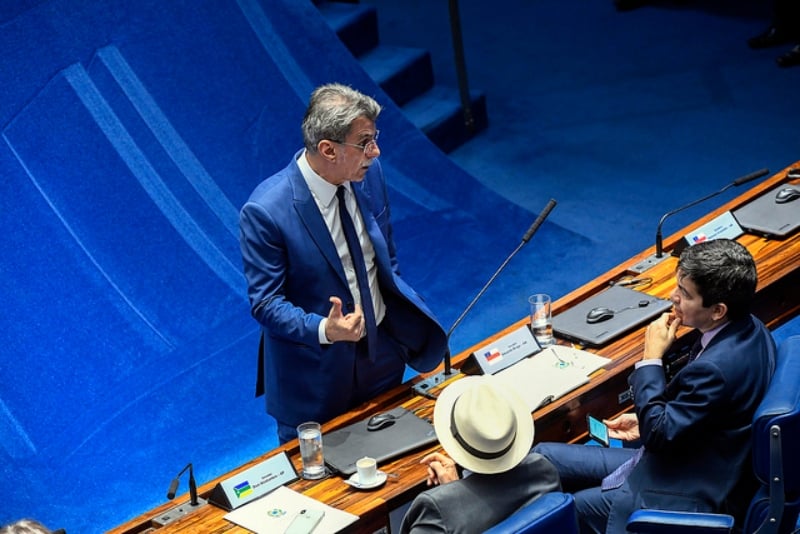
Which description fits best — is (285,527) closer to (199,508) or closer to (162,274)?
(199,508)

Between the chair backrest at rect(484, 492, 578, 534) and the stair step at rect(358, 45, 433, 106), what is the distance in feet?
16.5

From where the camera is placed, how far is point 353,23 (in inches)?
308

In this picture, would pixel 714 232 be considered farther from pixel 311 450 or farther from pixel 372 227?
pixel 311 450

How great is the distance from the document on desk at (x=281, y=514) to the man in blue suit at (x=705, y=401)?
77 cm

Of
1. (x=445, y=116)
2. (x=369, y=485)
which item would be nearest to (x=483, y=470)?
(x=369, y=485)

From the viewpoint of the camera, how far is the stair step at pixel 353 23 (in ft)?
25.5

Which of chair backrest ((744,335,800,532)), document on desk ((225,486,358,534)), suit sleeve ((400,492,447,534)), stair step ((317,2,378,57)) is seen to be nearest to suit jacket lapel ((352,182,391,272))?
document on desk ((225,486,358,534))

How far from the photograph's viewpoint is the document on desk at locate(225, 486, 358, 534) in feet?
10.1

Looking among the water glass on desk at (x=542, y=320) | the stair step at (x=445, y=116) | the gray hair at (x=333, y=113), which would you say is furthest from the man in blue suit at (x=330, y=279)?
the stair step at (x=445, y=116)

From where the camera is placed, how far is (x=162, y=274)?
5.82m

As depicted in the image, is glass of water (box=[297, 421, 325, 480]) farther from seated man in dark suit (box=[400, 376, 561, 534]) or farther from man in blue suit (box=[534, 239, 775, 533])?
man in blue suit (box=[534, 239, 775, 533])

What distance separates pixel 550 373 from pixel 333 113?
1.07 m

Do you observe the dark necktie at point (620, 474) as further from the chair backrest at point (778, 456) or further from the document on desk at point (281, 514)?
the document on desk at point (281, 514)

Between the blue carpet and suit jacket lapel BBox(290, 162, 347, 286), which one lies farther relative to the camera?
the blue carpet
